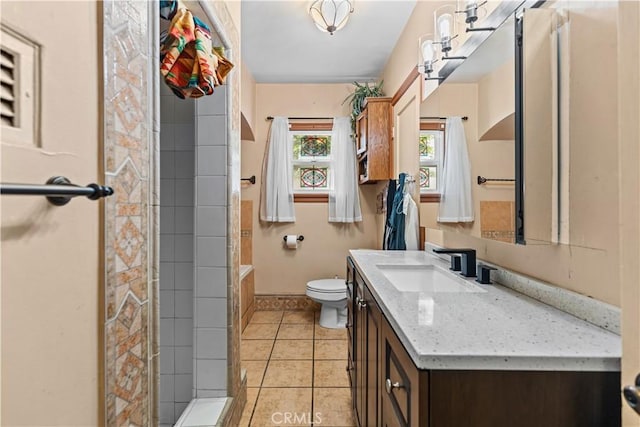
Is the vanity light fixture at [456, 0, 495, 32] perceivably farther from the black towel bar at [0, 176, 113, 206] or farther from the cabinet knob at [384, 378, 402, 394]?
the black towel bar at [0, 176, 113, 206]

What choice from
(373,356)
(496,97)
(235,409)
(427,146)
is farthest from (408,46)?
(235,409)

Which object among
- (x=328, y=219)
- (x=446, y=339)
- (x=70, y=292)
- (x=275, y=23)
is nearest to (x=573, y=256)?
(x=446, y=339)

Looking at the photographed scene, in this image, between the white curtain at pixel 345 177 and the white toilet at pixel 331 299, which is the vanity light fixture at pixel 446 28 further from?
the white toilet at pixel 331 299

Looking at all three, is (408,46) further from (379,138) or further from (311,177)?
(311,177)

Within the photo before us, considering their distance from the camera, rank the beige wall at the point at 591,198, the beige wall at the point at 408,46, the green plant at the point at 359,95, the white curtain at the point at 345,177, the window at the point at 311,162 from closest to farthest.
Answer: the beige wall at the point at 591,198 < the beige wall at the point at 408,46 < the green plant at the point at 359,95 < the white curtain at the point at 345,177 < the window at the point at 311,162

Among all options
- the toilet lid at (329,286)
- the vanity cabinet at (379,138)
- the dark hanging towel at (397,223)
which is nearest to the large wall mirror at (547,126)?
the dark hanging towel at (397,223)

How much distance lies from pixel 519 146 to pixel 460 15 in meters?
0.88

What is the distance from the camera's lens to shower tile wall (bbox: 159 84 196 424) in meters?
1.97

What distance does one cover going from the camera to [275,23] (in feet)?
8.29

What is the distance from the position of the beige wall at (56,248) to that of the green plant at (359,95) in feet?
9.43

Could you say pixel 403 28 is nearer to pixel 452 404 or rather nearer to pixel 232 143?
pixel 232 143

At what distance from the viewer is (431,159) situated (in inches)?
74.7

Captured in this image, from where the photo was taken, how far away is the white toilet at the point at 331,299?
2.98 metres

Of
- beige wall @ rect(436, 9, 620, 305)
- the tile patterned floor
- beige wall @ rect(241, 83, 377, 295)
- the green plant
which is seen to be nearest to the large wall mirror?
beige wall @ rect(436, 9, 620, 305)
